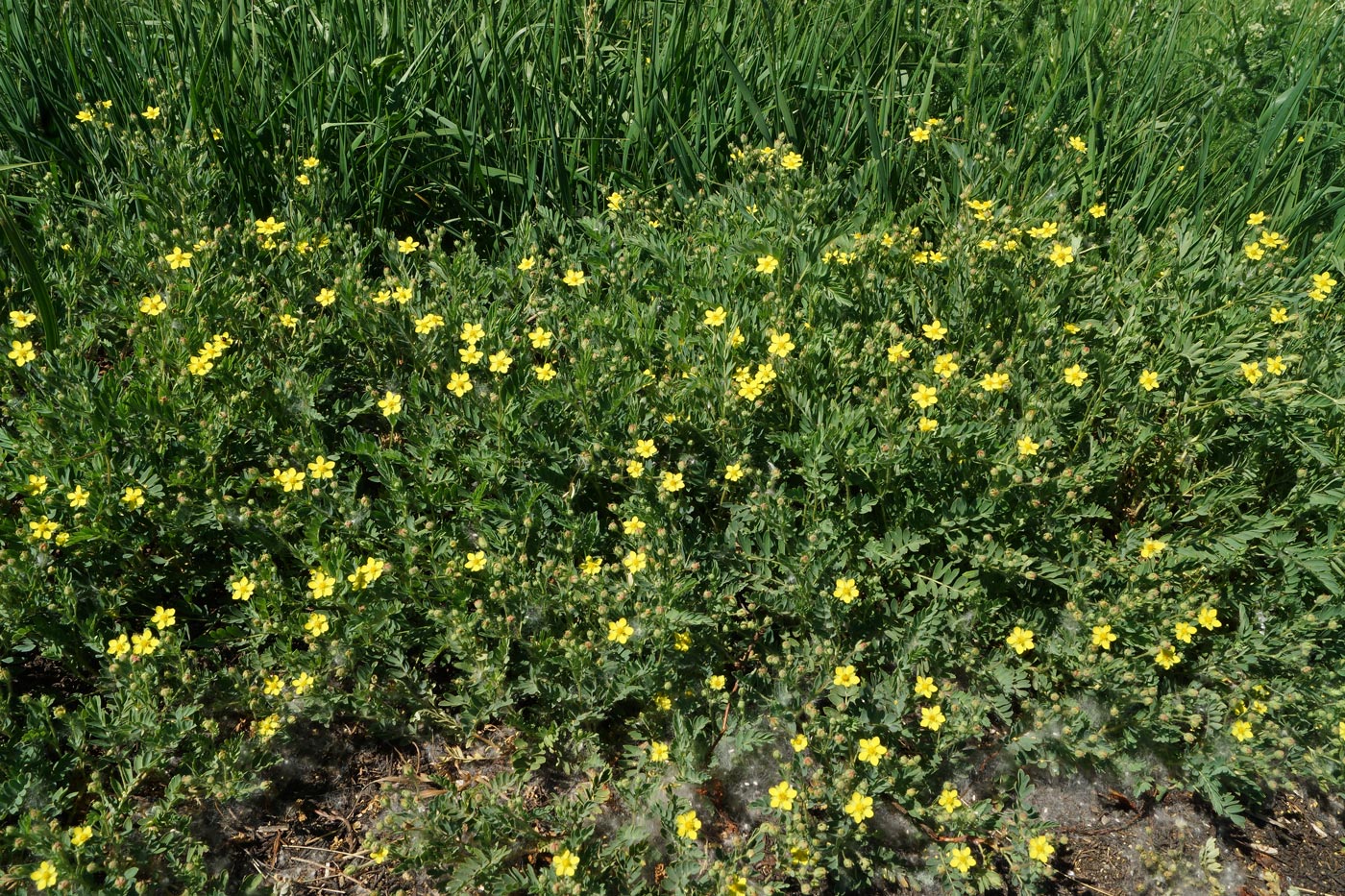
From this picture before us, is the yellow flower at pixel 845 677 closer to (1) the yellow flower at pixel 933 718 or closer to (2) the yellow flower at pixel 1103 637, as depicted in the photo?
(1) the yellow flower at pixel 933 718

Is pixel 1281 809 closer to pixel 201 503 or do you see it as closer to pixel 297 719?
pixel 297 719

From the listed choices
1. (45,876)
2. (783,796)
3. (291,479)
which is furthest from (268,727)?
(783,796)

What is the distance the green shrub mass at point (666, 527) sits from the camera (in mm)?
3000

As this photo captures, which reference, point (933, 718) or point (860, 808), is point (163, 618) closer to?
point (860, 808)

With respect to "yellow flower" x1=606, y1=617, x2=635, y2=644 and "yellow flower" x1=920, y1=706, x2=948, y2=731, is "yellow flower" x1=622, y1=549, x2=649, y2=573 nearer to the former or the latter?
"yellow flower" x1=606, y1=617, x2=635, y2=644

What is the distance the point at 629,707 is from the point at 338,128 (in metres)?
2.85

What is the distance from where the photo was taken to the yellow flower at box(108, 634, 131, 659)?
2994mm

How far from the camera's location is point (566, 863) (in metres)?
2.70

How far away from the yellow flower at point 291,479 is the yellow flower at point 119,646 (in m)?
0.63

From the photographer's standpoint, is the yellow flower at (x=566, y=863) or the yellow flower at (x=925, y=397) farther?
the yellow flower at (x=925, y=397)

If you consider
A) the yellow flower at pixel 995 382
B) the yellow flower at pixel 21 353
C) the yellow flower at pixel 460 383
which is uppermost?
the yellow flower at pixel 995 382

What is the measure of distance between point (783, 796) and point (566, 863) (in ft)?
2.04

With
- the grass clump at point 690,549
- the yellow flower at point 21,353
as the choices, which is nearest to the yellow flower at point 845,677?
the grass clump at point 690,549

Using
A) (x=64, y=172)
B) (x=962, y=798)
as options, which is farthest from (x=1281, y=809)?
(x=64, y=172)
